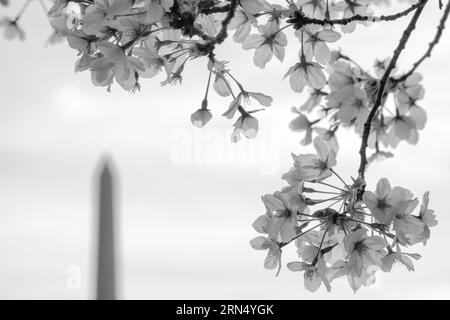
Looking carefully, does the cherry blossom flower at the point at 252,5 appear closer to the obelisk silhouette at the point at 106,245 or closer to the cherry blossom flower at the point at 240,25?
the cherry blossom flower at the point at 240,25

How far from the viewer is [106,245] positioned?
32.1 ft

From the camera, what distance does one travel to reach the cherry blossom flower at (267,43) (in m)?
1.12

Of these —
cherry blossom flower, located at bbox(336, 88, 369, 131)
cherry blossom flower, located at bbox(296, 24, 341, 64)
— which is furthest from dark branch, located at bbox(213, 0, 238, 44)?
cherry blossom flower, located at bbox(336, 88, 369, 131)

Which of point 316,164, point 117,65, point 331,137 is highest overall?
point 331,137

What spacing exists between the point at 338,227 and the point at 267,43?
0.35 m

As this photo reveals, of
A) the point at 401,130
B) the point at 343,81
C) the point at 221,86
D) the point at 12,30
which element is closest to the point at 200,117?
the point at 221,86

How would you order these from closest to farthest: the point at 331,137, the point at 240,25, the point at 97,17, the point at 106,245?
the point at 97,17 → the point at 240,25 → the point at 331,137 → the point at 106,245

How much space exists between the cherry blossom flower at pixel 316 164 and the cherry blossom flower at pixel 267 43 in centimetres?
18

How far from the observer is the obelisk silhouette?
9.61 metres

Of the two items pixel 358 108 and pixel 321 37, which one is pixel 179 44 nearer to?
pixel 321 37

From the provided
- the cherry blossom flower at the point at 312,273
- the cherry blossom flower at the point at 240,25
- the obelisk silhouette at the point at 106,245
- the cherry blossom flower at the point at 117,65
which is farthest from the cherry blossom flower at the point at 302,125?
the obelisk silhouette at the point at 106,245

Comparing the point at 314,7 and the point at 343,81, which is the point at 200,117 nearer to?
the point at 314,7

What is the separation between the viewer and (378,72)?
1593 mm
